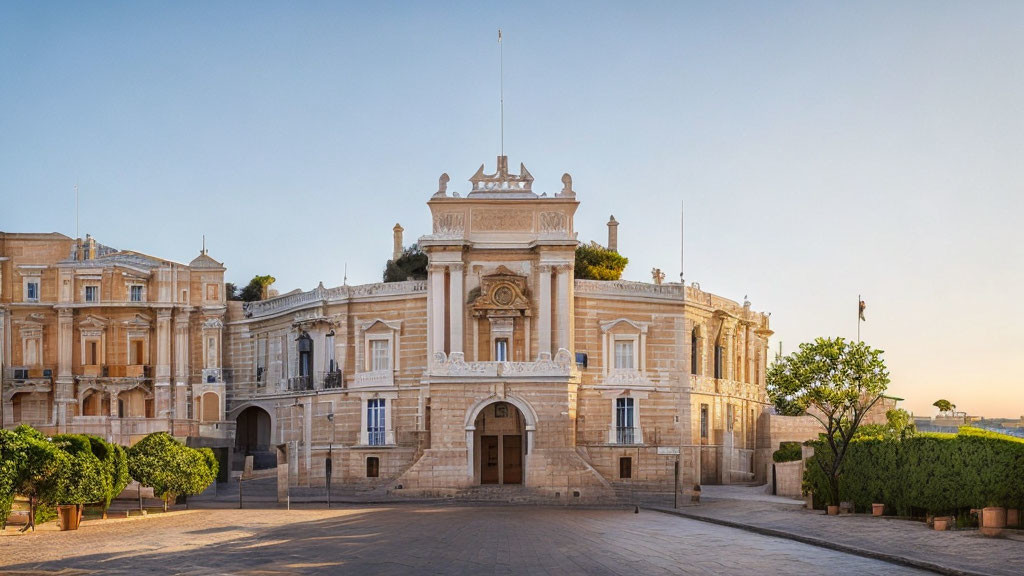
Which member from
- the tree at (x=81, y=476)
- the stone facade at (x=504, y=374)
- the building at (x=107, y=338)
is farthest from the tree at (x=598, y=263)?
the tree at (x=81, y=476)

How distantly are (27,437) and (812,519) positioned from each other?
2395cm

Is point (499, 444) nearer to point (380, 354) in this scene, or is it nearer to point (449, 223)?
point (380, 354)

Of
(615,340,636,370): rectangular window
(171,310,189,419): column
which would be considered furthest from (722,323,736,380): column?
(171,310,189,419): column

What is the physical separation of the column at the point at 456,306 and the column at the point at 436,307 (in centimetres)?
45

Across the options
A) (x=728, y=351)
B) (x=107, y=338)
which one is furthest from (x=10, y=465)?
(x=728, y=351)

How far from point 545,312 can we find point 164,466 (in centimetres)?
2028

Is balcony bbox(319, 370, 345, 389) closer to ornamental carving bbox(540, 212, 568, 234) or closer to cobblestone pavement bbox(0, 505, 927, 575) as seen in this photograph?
ornamental carving bbox(540, 212, 568, 234)

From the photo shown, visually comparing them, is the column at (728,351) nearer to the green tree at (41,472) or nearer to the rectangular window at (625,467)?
the rectangular window at (625,467)

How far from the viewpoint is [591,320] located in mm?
58688

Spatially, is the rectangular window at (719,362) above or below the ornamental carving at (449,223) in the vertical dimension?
below

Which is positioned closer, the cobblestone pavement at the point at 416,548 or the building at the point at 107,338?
the cobblestone pavement at the point at 416,548

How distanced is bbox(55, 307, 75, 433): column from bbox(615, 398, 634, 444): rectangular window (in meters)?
32.1

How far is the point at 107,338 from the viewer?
68.7m

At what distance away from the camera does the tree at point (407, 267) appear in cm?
7478
